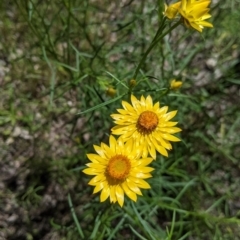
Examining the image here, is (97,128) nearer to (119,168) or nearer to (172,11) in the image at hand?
(119,168)

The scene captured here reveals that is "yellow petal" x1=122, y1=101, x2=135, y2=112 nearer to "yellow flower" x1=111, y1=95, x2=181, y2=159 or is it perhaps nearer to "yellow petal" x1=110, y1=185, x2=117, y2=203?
"yellow flower" x1=111, y1=95, x2=181, y2=159

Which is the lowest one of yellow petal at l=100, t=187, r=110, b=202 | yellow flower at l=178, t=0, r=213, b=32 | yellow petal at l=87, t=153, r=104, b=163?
yellow petal at l=100, t=187, r=110, b=202

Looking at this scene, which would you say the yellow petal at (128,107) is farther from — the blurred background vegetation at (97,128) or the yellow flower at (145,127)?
the blurred background vegetation at (97,128)

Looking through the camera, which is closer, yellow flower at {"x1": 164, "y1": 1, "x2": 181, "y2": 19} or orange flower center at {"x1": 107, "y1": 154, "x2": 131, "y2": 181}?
yellow flower at {"x1": 164, "y1": 1, "x2": 181, "y2": 19}

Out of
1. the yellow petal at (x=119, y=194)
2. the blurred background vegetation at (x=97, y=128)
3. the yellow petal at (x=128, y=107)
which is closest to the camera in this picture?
the yellow petal at (x=119, y=194)

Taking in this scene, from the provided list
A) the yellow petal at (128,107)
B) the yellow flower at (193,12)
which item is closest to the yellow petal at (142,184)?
the yellow petal at (128,107)

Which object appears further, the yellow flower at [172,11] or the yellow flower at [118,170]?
the yellow flower at [118,170]

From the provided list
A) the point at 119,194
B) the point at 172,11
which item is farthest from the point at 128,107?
the point at 172,11

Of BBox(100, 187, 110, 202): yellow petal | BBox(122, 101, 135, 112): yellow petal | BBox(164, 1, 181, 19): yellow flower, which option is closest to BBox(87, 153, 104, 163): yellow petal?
BBox(100, 187, 110, 202): yellow petal
